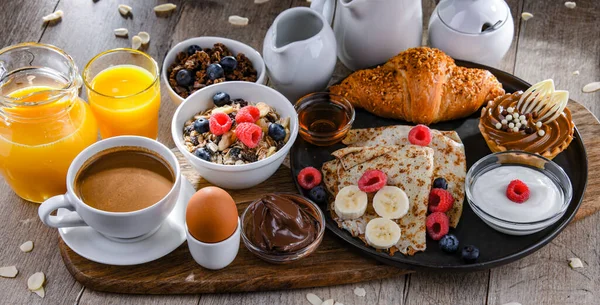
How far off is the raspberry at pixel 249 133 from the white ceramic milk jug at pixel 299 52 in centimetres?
32

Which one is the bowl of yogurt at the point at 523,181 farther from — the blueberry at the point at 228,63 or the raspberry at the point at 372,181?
the blueberry at the point at 228,63

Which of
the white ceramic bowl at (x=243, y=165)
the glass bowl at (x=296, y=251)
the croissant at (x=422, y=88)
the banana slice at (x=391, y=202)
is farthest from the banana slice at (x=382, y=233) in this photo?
the croissant at (x=422, y=88)

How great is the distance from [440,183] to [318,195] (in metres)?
0.36

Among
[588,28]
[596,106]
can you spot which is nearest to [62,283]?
[596,106]

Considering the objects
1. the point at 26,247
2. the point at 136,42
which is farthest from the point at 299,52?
the point at 26,247

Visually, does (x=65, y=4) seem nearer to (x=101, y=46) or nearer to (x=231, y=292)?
(x=101, y=46)

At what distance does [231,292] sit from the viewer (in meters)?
2.09

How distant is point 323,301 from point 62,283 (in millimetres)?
711

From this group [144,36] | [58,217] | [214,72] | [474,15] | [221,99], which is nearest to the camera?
[58,217]

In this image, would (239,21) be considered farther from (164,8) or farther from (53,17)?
(53,17)

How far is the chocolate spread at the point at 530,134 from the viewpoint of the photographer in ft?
7.63

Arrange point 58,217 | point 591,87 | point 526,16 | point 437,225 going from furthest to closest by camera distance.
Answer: point 526,16
point 591,87
point 437,225
point 58,217

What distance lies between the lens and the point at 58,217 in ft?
6.62

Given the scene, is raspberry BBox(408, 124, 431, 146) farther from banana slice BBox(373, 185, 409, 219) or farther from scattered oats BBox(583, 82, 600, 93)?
scattered oats BBox(583, 82, 600, 93)
